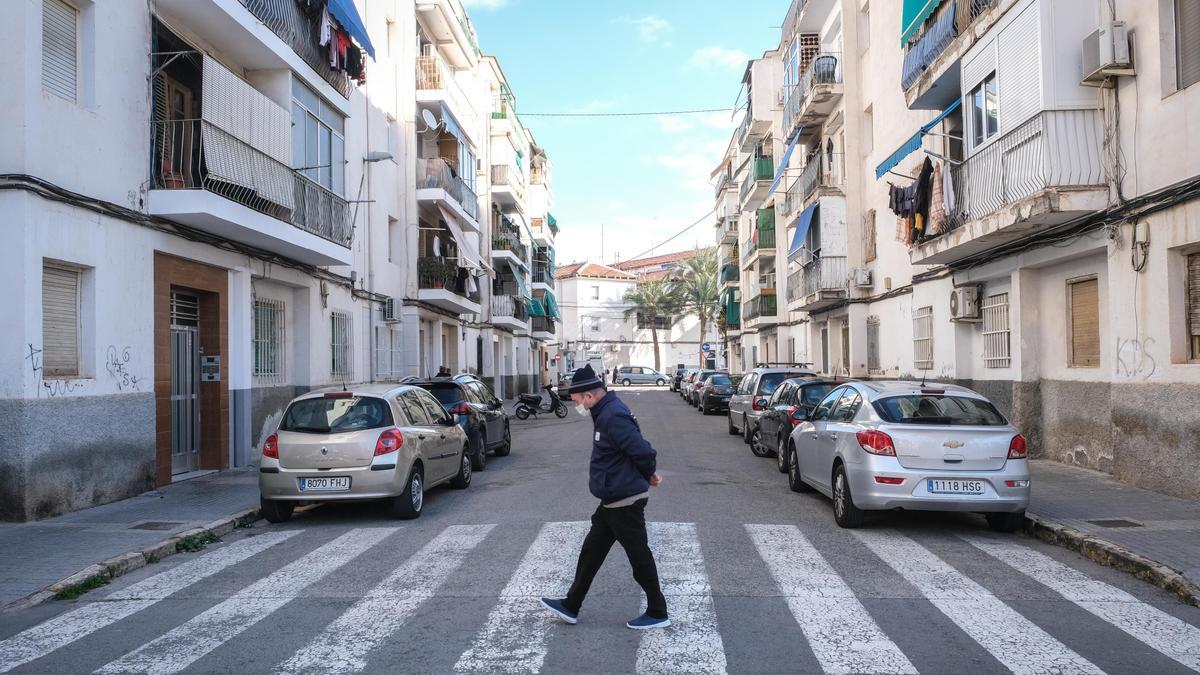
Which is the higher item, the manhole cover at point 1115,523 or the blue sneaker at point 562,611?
the blue sneaker at point 562,611

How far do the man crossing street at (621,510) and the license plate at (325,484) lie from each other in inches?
176

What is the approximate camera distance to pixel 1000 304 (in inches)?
608

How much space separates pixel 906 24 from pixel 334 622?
1701 cm

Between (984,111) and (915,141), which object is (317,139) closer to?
(915,141)

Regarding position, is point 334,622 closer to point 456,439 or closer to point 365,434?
point 365,434

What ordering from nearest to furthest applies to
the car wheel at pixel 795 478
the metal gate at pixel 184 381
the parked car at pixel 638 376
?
the car wheel at pixel 795 478
the metal gate at pixel 184 381
the parked car at pixel 638 376

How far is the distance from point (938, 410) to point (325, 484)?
6481 millimetres

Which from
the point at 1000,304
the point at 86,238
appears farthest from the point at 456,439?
the point at 1000,304

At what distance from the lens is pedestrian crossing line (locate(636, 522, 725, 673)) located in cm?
485

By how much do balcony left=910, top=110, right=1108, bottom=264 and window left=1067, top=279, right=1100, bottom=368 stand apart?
113 centimetres

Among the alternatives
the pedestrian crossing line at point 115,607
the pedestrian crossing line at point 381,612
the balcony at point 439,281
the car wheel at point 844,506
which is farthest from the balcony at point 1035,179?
the balcony at point 439,281

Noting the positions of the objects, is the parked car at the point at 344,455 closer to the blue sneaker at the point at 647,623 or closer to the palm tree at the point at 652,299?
the blue sneaker at the point at 647,623

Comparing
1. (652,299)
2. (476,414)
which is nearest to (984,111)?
(476,414)

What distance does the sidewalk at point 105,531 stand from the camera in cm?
720
